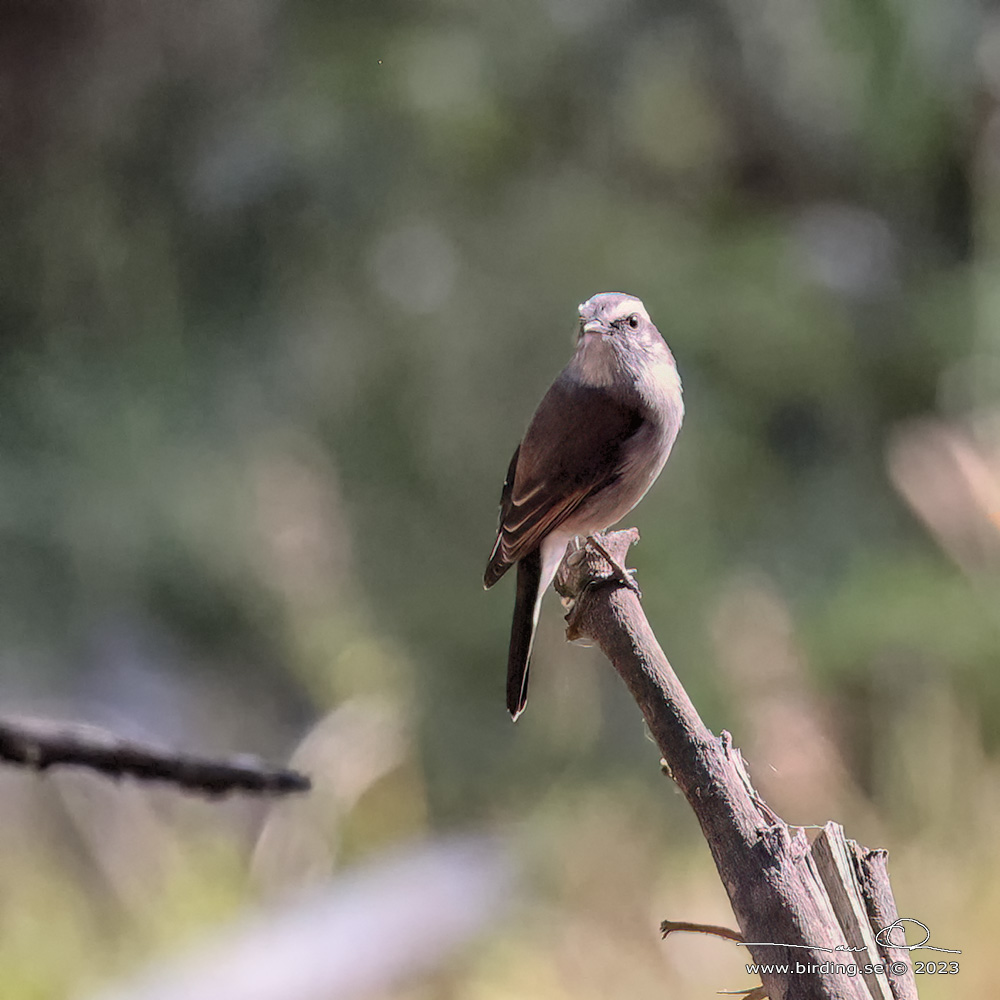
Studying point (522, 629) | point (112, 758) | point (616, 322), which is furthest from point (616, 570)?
point (112, 758)

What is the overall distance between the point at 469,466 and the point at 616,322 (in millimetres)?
970

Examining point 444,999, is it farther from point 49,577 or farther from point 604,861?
point 49,577

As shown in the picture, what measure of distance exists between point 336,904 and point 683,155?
1.58 m

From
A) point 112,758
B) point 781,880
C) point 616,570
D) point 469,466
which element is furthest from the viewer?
point 469,466

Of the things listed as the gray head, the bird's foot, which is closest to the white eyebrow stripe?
the gray head

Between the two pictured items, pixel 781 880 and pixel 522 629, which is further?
pixel 522 629

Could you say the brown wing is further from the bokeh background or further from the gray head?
the bokeh background

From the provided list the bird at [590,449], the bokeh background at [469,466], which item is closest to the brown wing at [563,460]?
the bird at [590,449]

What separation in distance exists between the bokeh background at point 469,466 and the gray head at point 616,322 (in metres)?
0.63

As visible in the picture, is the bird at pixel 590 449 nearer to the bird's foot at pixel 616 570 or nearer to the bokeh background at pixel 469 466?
the bird's foot at pixel 616 570

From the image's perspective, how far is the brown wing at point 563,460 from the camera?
42.5 inches

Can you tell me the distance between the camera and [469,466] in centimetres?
201

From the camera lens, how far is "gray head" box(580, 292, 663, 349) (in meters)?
1.04

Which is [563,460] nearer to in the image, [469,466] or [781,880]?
[781,880]
